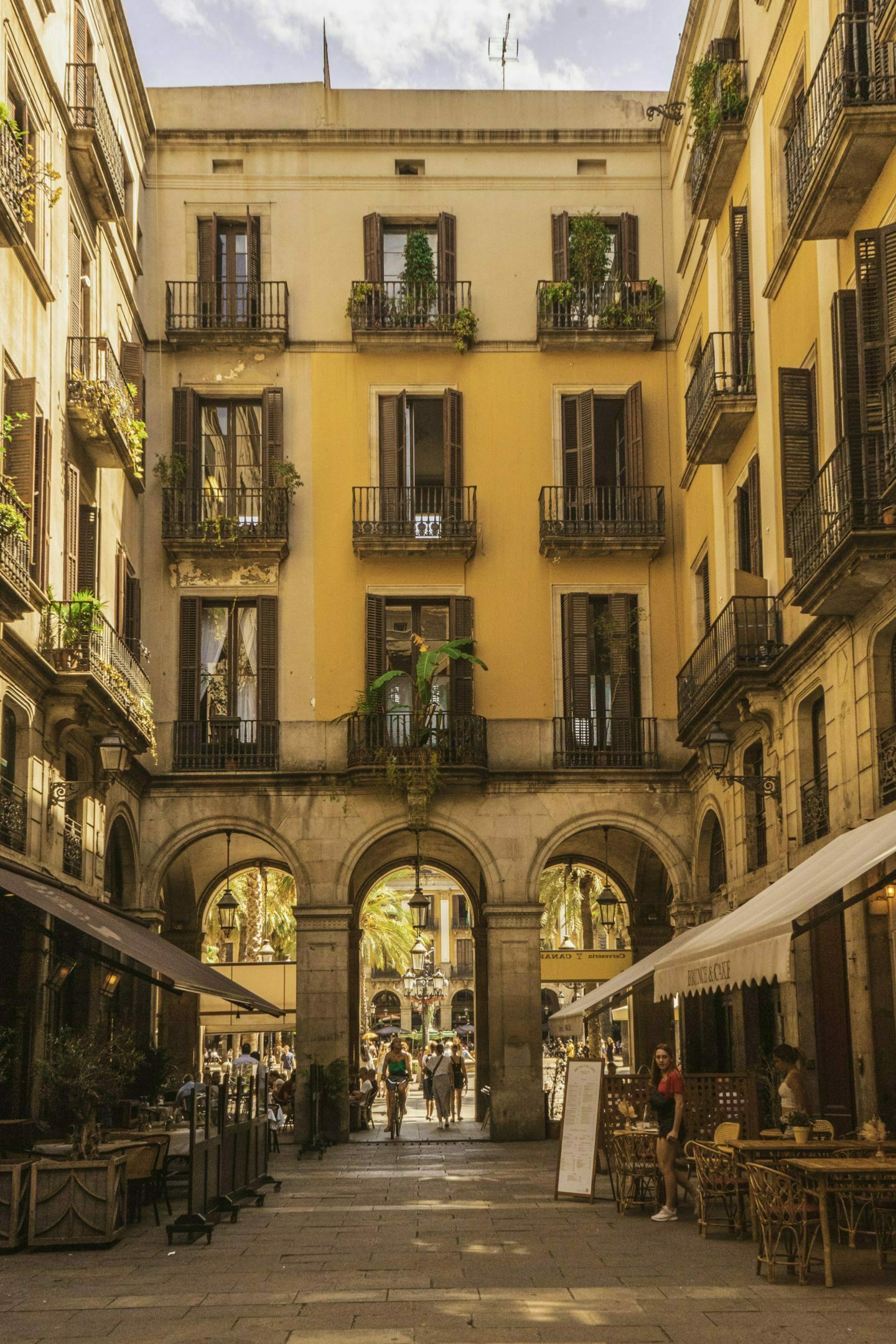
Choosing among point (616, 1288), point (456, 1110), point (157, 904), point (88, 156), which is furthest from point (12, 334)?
point (456, 1110)

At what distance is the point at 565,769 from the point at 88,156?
11904mm

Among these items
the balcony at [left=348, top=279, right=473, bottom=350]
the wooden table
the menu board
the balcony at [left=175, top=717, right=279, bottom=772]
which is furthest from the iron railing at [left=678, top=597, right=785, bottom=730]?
the wooden table

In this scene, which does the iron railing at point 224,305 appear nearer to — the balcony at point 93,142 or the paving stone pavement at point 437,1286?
the balcony at point 93,142

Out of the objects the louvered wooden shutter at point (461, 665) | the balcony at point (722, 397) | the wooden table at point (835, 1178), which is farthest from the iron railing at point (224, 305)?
the wooden table at point (835, 1178)

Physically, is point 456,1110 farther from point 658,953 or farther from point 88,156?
point 88,156

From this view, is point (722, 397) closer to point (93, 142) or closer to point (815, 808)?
point (815, 808)

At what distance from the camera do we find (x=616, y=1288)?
10531 mm

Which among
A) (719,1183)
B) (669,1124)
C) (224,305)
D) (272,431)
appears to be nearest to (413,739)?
(272,431)

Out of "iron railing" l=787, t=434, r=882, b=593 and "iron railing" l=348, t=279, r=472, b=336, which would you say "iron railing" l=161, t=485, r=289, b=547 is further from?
"iron railing" l=787, t=434, r=882, b=593

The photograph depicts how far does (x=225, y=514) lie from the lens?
2728 centimetres

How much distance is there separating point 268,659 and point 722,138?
10.9 m

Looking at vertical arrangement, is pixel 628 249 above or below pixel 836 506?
above

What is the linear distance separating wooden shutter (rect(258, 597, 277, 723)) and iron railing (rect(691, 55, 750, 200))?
9718 mm

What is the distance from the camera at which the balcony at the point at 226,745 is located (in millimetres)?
26531
